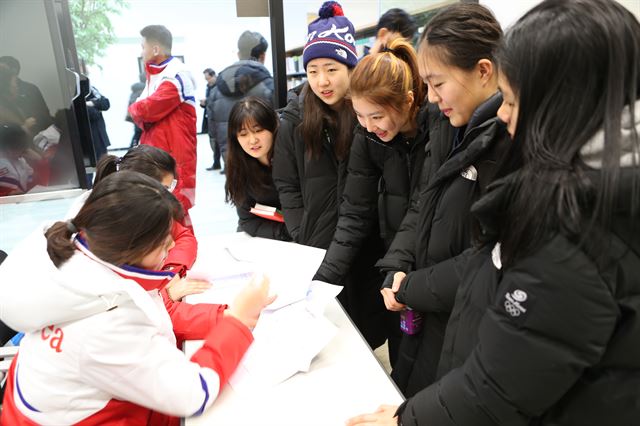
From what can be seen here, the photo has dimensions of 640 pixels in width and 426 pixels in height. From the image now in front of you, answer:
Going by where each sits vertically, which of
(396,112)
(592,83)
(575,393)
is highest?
(592,83)

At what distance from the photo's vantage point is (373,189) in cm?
147

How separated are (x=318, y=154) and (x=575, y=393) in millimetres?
1202

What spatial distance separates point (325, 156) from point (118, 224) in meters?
0.92

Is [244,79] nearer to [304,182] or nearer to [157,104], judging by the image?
[157,104]

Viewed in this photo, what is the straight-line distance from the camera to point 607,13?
53cm

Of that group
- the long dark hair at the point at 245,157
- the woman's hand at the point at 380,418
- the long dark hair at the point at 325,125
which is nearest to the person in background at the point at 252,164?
the long dark hair at the point at 245,157

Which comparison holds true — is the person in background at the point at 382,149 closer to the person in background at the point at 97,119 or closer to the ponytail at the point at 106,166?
the ponytail at the point at 106,166

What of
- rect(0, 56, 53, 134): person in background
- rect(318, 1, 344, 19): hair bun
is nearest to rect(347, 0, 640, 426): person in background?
rect(318, 1, 344, 19): hair bun

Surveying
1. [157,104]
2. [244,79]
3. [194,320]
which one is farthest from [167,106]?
[194,320]

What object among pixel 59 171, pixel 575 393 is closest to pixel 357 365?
pixel 575 393

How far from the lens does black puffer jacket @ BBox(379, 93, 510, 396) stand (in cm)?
93

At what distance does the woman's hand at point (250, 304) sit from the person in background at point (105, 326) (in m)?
0.07

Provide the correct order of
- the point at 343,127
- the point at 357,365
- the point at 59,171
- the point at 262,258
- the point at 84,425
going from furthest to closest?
the point at 59,171
the point at 343,127
the point at 262,258
the point at 357,365
the point at 84,425

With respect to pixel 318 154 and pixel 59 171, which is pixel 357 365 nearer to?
pixel 318 154
